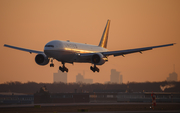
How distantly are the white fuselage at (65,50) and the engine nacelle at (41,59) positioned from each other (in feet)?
14.1

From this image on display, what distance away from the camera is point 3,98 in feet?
448

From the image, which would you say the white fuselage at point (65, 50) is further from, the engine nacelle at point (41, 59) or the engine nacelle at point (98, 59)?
the engine nacelle at point (41, 59)

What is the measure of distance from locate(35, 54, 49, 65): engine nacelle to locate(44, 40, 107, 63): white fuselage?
4289 mm

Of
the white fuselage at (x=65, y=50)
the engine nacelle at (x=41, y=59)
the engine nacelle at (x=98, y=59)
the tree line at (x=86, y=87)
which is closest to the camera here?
the white fuselage at (x=65, y=50)

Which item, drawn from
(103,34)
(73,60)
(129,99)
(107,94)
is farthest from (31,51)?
(107,94)

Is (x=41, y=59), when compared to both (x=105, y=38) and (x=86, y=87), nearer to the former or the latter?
(x=105, y=38)

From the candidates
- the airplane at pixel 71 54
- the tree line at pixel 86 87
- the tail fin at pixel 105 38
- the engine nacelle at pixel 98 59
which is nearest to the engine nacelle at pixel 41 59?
the airplane at pixel 71 54

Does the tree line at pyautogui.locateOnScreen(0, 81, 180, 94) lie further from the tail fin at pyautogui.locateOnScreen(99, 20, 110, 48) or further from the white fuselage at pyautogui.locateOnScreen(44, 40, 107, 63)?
the white fuselage at pyautogui.locateOnScreen(44, 40, 107, 63)

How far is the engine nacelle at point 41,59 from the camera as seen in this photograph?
73062 millimetres

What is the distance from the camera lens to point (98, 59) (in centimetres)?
7338

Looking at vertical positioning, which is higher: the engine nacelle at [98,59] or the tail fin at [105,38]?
the tail fin at [105,38]

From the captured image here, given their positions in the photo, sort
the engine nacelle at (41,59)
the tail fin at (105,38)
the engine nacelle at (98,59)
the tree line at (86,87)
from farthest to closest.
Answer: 1. the tree line at (86,87)
2. the tail fin at (105,38)
3. the engine nacelle at (41,59)
4. the engine nacelle at (98,59)

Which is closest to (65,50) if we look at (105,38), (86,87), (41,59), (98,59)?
(41,59)

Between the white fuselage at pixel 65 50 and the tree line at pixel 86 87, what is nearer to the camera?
the white fuselage at pixel 65 50
